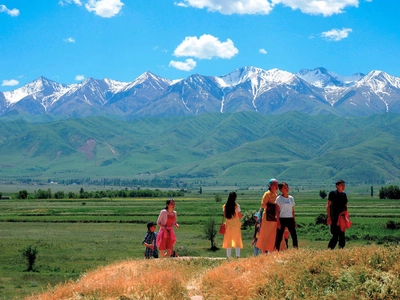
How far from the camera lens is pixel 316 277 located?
12672 mm

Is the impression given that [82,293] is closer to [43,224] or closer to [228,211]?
[228,211]

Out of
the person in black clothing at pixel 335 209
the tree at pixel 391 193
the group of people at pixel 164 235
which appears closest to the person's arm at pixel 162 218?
the group of people at pixel 164 235

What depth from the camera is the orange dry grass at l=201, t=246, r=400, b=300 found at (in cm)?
1180

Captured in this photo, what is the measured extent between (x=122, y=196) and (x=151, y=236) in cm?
14417

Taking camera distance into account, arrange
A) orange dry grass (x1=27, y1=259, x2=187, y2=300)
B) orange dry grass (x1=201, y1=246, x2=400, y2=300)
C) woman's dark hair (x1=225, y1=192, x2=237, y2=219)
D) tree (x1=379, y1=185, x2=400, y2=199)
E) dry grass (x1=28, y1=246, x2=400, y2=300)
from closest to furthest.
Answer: orange dry grass (x1=201, y1=246, x2=400, y2=300) < dry grass (x1=28, y1=246, x2=400, y2=300) < orange dry grass (x1=27, y1=259, x2=187, y2=300) < woman's dark hair (x1=225, y1=192, x2=237, y2=219) < tree (x1=379, y1=185, x2=400, y2=199)

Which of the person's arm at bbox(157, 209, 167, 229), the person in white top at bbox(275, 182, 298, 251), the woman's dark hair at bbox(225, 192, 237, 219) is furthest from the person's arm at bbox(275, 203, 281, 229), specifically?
the person's arm at bbox(157, 209, 167, 229)

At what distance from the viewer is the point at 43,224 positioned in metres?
74.4

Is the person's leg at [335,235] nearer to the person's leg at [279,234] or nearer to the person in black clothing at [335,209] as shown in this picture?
the person in black clothing at [335,209]

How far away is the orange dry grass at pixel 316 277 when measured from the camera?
1180 cm

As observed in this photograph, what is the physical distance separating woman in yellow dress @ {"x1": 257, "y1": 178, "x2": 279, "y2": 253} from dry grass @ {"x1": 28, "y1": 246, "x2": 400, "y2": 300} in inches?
101

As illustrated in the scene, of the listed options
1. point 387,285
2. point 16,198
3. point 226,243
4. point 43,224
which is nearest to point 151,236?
point 226,243

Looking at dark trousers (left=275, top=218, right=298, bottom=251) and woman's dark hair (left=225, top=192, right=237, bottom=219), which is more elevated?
woman's dark hair (left=225, top=192, right=237, bottom=219)

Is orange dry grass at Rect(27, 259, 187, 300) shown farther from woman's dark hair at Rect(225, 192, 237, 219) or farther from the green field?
woman's dark hair at Rect(225, 192, 237, 219)

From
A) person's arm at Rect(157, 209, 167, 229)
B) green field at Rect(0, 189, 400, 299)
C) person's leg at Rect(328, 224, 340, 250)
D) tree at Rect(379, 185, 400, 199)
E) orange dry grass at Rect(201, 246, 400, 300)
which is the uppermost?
person's arm at Rect(157, 209, 167, 229)
